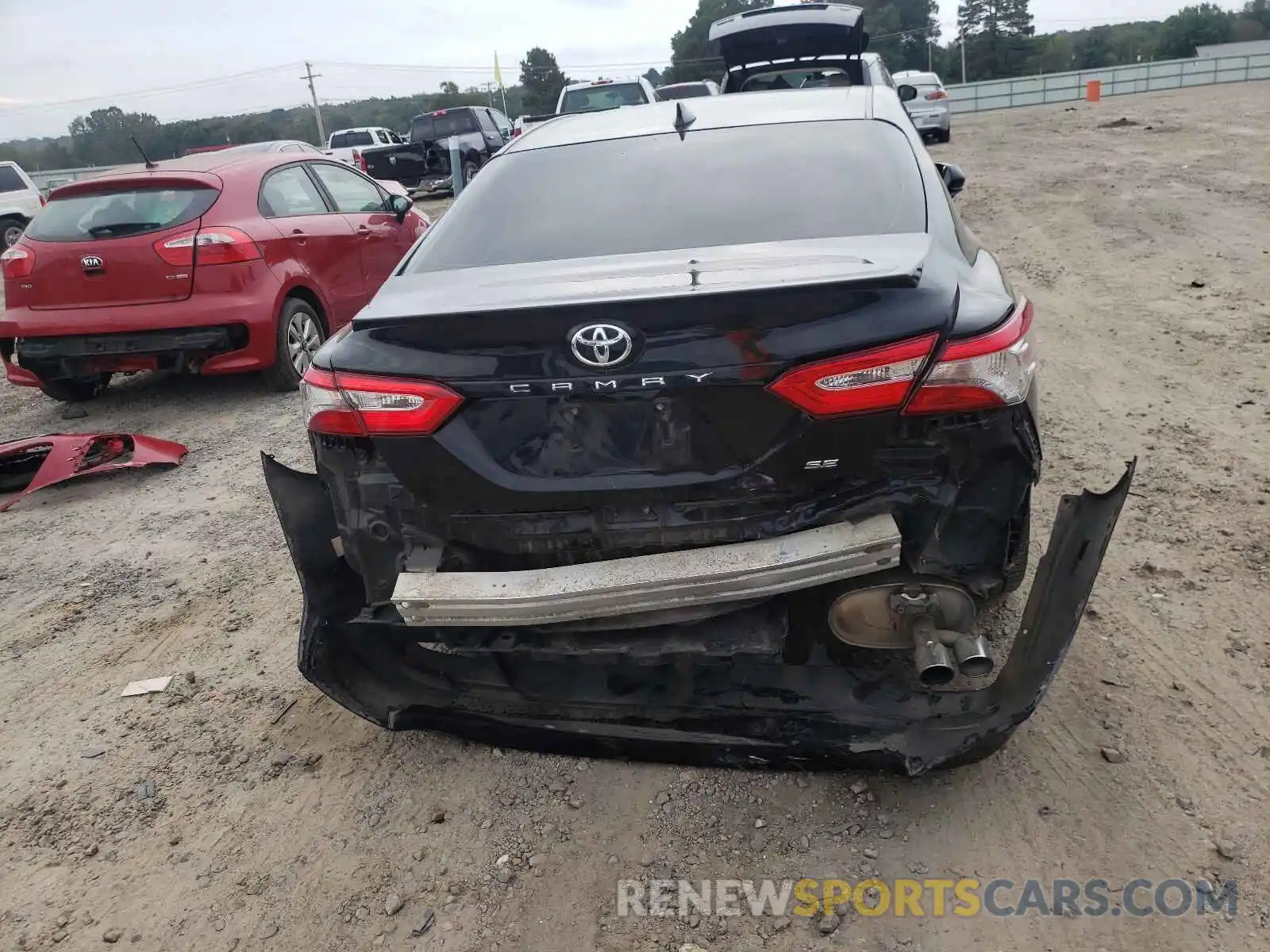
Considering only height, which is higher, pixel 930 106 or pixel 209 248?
pixel 930 106

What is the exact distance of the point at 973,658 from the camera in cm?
229

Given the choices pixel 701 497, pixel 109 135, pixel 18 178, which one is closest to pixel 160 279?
pixel 701 497

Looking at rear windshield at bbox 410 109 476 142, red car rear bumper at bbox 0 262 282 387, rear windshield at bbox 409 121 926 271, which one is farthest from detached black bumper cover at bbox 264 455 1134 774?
rear windshield at bbox 410 109 476 142

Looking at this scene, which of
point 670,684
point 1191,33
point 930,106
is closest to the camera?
point 670,684

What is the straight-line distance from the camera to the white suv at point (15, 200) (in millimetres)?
17734

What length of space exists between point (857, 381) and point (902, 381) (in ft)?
0.33

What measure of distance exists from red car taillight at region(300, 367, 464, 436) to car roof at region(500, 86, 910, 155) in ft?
5.20

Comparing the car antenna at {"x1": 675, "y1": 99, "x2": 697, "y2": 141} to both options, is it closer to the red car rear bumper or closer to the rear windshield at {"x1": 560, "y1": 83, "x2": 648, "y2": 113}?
the red car rear bumper

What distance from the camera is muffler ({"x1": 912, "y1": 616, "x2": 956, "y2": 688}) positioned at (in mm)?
2268

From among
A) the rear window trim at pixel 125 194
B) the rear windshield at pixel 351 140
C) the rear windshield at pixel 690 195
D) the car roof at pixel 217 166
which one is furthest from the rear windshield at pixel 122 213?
the rear windshield at pixel 351 140

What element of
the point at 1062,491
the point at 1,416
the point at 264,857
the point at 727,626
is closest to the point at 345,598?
the point at 264,857

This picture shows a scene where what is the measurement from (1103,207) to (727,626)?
9.02 meters

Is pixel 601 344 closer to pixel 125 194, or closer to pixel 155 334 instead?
pixel 155 334

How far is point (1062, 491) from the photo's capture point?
13.4 ft
